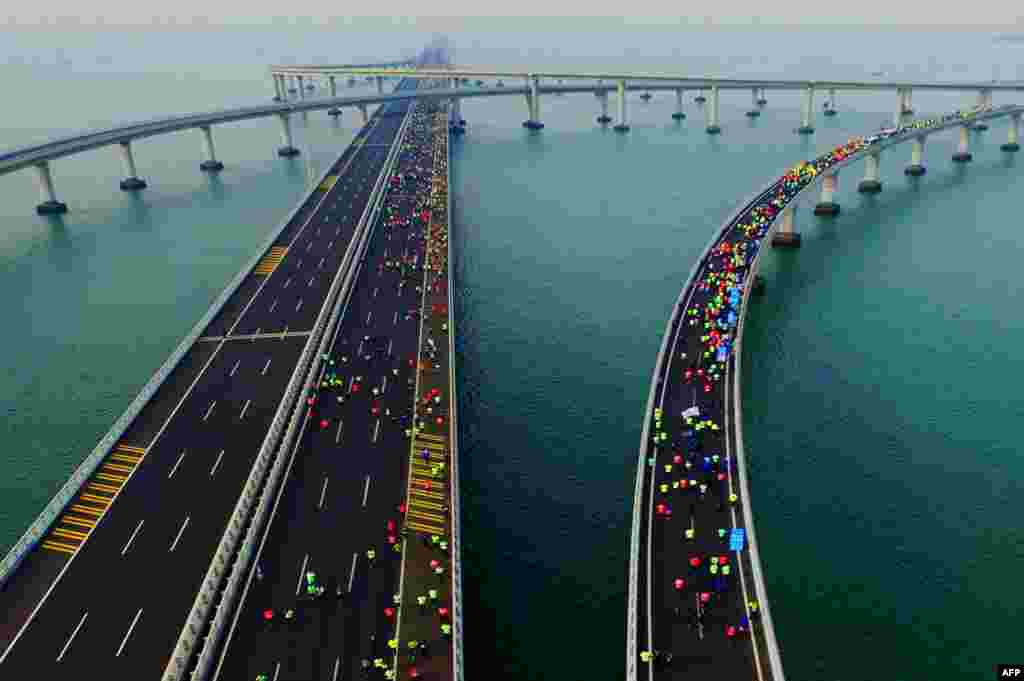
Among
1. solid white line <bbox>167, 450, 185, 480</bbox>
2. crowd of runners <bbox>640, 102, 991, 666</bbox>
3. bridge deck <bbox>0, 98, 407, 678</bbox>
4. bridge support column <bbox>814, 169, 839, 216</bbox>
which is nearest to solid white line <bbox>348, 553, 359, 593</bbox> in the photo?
bridge deck <bbox>0, 98, 407, 678</bbox>

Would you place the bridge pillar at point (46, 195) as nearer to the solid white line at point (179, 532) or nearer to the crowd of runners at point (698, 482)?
the solid white line at point (179, 532)

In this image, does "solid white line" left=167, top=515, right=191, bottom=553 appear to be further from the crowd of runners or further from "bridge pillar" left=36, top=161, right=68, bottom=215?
"bridge pillar" left=36, top=161, right=68, bottom=215

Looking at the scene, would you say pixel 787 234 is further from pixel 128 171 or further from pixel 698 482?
pixel 128 171

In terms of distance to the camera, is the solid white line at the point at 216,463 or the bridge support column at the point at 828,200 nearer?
the solid white line at the point at 216,463

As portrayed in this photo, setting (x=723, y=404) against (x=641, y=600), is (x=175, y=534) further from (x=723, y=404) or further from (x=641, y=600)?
(x=723, y=404)

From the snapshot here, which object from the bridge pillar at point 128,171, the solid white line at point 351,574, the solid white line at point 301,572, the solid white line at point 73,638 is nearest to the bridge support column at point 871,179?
the solid white line at point 351,574

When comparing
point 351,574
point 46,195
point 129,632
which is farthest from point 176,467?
point 46,195

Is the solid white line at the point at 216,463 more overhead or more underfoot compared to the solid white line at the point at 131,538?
more overhead
